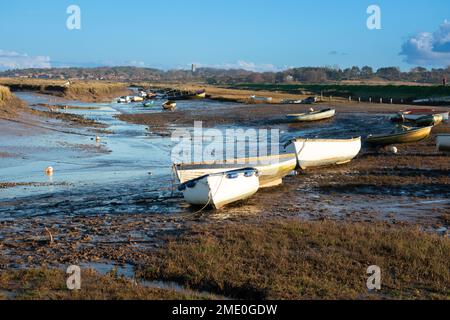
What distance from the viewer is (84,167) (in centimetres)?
2538

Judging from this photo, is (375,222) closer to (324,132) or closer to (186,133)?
(324,132)

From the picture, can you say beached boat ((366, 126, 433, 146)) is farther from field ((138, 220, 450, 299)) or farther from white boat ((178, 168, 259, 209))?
field ((138, 220, 450, 299))

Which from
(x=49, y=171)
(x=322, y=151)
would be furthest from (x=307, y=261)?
(x=49, y=171)

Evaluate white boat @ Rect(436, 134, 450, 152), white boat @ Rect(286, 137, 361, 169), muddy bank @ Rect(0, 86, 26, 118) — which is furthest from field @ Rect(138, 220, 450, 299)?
muddy bank @ Rect(0, 86, 26, 118)

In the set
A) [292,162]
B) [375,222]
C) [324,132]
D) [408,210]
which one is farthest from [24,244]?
[324,132]

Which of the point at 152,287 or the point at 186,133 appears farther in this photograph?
the point at 186,133

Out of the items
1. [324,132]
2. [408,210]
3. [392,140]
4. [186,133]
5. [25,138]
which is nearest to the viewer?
[408,210]

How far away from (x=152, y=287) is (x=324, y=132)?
99.5ft

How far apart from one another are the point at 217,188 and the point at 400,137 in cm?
1570

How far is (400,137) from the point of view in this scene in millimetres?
28156

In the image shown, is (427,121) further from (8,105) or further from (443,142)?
(8,105)

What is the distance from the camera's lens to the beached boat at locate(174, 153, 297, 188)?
59.3ft

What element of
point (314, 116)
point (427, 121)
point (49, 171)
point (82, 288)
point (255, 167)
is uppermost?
point (314, 116)
